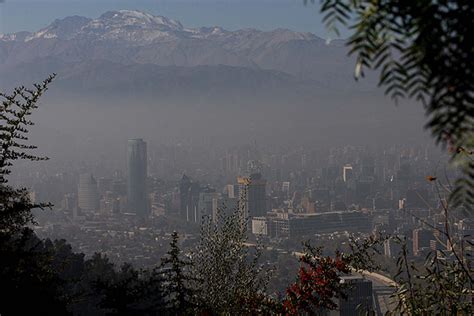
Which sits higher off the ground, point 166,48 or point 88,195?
point 166,48

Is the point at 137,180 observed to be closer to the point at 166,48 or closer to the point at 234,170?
the point at 234,170

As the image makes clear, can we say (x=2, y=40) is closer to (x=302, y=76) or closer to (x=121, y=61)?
(x=121, y=61)

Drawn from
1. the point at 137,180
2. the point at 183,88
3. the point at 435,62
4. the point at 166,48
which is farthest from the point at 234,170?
the point at 435,62

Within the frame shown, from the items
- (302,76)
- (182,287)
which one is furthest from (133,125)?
(182,287)

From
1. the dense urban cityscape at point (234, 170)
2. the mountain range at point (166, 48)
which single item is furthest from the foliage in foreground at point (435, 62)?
the mountain range at point (166, 48)

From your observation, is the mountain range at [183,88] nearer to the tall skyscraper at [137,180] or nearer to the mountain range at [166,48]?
the mountain range at [166,48]

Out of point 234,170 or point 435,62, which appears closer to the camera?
point 435,62

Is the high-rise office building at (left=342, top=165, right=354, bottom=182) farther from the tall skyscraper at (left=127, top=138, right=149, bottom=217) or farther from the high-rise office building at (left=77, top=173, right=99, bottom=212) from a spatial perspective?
the high-rise office building at (left=77, top=173, right=99, bottom=212)

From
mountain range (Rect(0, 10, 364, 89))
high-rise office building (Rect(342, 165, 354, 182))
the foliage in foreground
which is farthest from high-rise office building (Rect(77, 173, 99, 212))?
the foliage in foreground
